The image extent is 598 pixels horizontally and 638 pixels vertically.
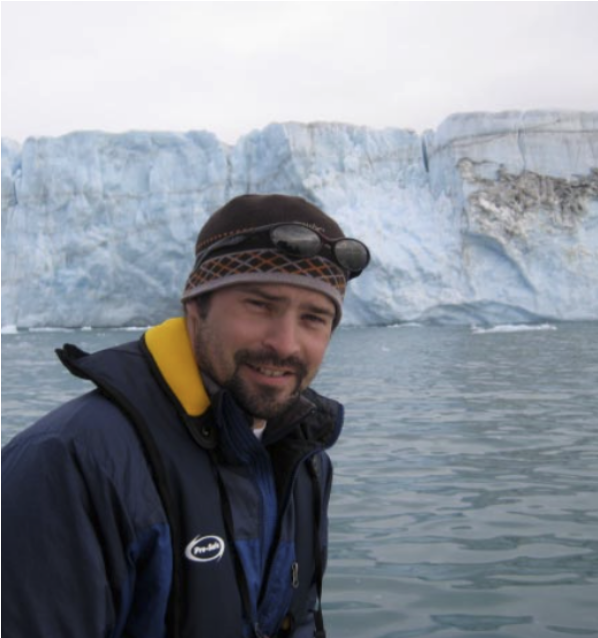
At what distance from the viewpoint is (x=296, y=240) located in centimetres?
132

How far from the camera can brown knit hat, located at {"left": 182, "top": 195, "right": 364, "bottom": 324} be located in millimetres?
1328

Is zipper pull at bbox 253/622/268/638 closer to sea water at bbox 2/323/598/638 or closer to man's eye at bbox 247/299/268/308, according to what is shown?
man's eye at bbox 247/299/268/308

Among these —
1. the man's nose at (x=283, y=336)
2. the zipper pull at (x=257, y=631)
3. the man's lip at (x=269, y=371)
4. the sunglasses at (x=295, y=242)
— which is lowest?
the zipper pull at (x=257, y=631)

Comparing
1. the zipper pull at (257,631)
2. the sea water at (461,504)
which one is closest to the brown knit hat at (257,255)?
the zipper pull at (257,631)

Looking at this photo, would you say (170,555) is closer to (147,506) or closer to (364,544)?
(147,506)

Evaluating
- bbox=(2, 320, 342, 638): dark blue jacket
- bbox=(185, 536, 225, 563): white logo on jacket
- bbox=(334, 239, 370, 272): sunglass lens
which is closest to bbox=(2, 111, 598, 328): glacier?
bbox=(334, 239, 370, 272): sunglass lens

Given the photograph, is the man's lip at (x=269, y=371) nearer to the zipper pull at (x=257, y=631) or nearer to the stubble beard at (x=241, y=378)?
the stubble beard at (x=241, y=378)

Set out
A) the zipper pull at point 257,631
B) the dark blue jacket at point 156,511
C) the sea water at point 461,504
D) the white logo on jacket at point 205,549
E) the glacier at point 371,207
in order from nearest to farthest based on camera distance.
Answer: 1. the dark blue jacket at point 156,511
2. the white logo on jacket at point 205,549
3. the zipper pull at point 257,631
4. the sea water at point 461,504
5. the glacier at point 371,207

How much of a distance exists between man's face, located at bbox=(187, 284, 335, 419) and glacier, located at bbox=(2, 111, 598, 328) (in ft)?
67.9

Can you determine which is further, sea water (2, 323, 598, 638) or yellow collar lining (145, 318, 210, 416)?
sea water (2, 323, 598, 638)

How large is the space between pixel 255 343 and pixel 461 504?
10.6ft

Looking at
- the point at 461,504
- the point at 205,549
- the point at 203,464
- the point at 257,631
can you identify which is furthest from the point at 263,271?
the point at 461,504

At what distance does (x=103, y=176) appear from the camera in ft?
76.6

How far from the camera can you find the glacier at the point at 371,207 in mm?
22375
